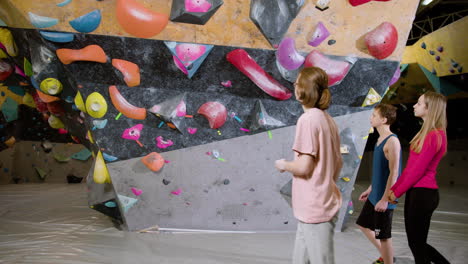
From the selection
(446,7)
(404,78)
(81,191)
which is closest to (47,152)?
(81,191)

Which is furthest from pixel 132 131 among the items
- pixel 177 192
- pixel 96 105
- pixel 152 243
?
pixel 152 243

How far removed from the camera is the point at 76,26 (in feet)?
7.95

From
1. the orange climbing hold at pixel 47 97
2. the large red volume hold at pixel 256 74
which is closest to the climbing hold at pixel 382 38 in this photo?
the large red volume hold at pixel 256 74

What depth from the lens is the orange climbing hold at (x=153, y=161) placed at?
2.70 metres

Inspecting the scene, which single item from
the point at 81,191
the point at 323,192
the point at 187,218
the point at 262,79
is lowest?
the point at 81,191

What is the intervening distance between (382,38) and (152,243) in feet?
6.69

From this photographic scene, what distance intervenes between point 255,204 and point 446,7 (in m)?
7.61

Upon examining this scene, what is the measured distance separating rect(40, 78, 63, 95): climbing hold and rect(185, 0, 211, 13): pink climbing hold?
1.04 m

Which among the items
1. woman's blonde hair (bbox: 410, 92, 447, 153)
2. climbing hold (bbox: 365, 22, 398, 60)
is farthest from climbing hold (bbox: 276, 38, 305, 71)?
woman's blonde hair (bbox: 410, 92, 447, 153)

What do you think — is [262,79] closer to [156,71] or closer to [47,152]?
[156,71]

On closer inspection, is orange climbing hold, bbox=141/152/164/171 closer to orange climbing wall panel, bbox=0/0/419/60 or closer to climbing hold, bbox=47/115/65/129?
orange climbing wall panel, bbox=0/0/419/60

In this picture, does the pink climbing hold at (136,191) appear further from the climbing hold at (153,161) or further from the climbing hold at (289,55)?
the climbing hold at (289,55)

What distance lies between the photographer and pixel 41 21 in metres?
2.39

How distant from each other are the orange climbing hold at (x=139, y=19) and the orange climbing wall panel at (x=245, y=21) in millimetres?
32
